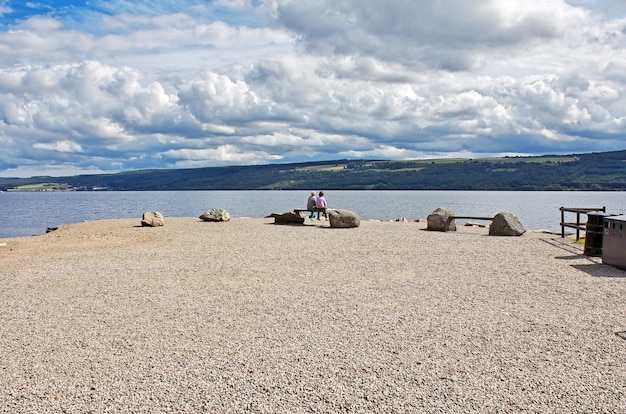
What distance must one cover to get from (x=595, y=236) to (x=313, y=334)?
11.6m

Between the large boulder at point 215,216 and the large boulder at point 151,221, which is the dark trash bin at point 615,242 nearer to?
the large boulder at point 215,216

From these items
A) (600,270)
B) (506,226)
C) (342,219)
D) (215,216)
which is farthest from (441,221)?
(215,216)

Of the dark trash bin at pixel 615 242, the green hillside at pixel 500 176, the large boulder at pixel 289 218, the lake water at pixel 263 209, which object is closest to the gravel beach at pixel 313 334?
the dark trash bin at pixel 615 242

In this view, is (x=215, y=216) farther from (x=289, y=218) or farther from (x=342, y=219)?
(x=342, y=219)

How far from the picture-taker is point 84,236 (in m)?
21.9

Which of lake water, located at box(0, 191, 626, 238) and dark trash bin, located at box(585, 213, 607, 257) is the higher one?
dark trash bin, located at box(585, 213, 607, 257)

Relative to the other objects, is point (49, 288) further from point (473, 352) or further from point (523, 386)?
point (523, 386)

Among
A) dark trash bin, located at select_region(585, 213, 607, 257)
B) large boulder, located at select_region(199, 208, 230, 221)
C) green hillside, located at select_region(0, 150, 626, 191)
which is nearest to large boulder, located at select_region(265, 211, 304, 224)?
large boulder, located at select_region(199, 208, 230, 221)

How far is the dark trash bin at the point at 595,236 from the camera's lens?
15.6 metres

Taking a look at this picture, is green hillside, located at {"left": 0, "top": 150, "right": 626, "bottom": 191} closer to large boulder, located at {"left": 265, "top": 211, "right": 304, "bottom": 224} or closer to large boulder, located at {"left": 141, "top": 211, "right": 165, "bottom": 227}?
large boulder, located at {"left": 265, "top": 211, "right": 304, "bottom": 224}

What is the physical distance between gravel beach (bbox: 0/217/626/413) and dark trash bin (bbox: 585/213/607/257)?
927 mm

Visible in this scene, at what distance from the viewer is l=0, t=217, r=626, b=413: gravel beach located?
5.63 metres

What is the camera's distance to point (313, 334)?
25.4 ft

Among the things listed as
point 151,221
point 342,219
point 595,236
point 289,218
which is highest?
point 595,236
